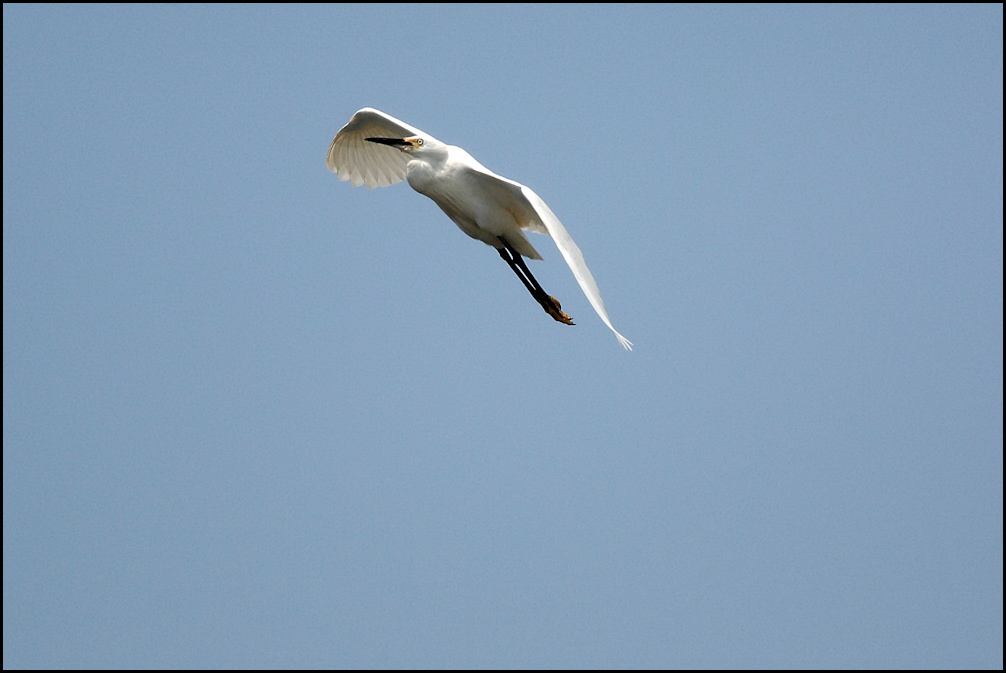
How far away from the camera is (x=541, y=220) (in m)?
12.3

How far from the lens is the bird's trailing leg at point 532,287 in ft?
44.2

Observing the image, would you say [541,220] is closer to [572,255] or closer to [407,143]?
[572,255]

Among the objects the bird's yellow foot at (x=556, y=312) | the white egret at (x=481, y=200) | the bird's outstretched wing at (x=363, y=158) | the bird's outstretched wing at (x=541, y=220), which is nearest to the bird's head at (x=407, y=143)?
the white egret at (x=481, y=200)

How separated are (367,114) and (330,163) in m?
1.40

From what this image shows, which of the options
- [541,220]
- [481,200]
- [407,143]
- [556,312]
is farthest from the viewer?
[407,143]

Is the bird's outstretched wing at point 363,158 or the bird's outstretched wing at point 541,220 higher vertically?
the bird's outstretched wing at point 363,158

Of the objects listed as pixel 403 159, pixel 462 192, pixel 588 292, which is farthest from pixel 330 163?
pixel 588 292

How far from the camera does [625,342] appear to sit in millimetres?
10633

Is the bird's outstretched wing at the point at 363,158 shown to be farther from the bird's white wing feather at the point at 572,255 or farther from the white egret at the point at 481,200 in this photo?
the bird's white wing feather at the point at 572,255

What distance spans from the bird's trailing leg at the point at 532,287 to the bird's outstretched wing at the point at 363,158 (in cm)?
313

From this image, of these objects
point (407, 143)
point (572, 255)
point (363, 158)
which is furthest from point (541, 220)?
point (363, 158)

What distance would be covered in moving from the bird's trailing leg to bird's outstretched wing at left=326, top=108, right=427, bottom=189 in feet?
10.3

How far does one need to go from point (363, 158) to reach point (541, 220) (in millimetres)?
4930

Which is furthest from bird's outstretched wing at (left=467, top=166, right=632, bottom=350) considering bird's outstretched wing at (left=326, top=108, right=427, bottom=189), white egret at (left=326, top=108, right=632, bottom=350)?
bird's outstretched wing at (left=326, top=108, right=427, bottom=189)
